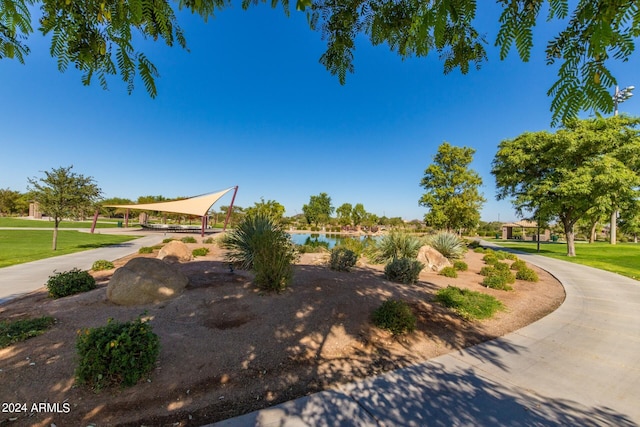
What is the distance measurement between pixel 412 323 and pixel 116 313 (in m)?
5.42

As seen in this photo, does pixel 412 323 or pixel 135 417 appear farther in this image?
pixel 412 323

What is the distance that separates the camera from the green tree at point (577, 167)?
46.6 ft

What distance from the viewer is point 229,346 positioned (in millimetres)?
3895

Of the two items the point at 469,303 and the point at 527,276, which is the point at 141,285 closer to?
the point at 469,303

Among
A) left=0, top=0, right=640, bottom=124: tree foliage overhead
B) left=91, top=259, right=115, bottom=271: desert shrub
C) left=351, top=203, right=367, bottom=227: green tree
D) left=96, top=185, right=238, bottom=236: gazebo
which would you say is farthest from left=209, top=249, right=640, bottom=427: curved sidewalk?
left=351, top=203, right=367, bottom=227: green tree

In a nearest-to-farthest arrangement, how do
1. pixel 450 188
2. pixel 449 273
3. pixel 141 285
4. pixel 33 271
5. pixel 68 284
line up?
pixel 141 285, pixel 68 284, pixel 33 271, pixel 449 273, pixel 450 188

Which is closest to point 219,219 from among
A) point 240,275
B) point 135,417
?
point 240,275

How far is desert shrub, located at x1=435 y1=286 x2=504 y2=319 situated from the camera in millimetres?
5699

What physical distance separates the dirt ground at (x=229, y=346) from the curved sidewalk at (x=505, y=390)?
0.30m

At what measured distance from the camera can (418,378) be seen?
11.1 ft

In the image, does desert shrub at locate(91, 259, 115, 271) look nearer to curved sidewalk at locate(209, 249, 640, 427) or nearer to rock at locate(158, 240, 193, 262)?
rock at locate(158, 240, 193, 262)

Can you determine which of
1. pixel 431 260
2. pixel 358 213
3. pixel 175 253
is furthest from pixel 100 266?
pixel 358 213

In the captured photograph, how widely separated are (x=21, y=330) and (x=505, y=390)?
6.82 metres

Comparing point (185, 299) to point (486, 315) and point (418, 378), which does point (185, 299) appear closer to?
point (418, 378)
